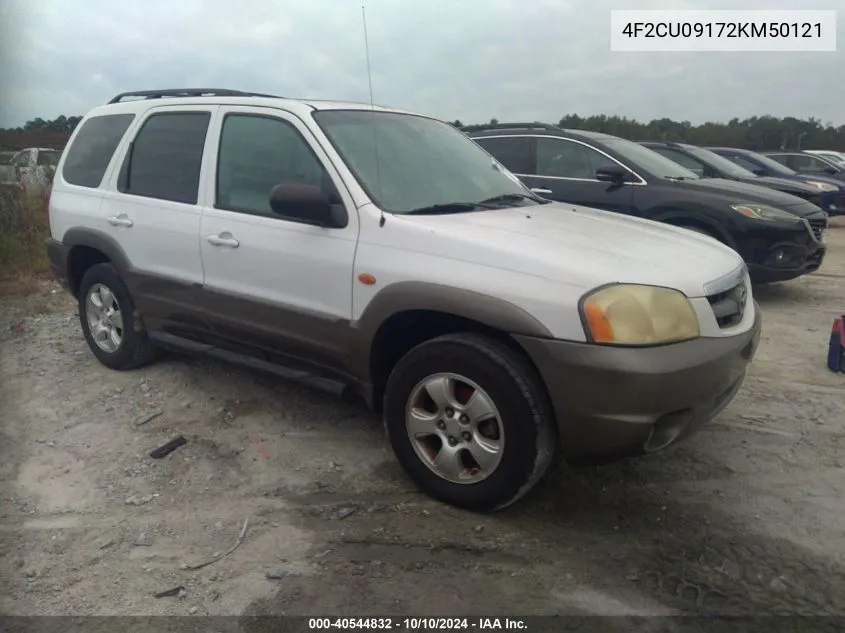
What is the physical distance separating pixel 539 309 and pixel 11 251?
722 cm

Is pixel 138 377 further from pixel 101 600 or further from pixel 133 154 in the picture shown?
pixel 101 600

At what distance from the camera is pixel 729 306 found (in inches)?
126

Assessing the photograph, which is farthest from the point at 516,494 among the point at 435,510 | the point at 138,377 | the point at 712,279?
the point at 138,377

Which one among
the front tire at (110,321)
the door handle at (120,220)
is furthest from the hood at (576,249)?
the front tire at (110,321)

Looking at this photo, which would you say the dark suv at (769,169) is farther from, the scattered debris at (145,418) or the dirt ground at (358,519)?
the scattered debris at (145,418)

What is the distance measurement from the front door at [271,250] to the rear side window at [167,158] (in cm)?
18

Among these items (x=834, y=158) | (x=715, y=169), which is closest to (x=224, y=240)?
(x=715, y=169)

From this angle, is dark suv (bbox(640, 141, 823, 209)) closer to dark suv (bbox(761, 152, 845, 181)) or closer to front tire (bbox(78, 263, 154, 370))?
front tire (bbox(78, 263, 154, 370))

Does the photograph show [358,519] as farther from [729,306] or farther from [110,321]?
[110,321]

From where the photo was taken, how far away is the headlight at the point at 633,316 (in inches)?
110

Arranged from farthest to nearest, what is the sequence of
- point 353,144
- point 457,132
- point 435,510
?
point 457,132 → point 353,144 → point 435,510

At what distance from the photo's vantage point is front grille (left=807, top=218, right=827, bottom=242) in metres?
7.40

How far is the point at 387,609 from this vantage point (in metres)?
2.62

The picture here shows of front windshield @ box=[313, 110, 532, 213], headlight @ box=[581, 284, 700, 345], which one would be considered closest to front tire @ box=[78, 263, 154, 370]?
front windshield @ box=[313, 110, 532, 213]
